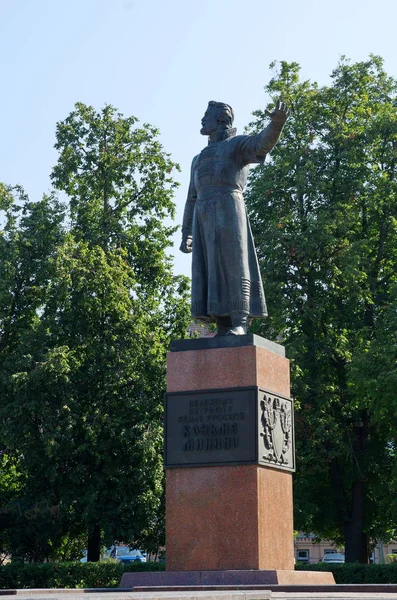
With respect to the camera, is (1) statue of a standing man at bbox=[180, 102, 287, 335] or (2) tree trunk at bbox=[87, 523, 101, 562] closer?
(1) statue of a standing man at bbox=[180, 102, 287, 335]

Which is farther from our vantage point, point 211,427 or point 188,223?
point 188,223

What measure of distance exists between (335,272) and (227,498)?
17.1 metres

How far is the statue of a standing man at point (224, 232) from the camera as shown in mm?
11891

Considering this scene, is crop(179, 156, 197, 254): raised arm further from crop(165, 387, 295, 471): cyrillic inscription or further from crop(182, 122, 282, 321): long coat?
crop(165, 387, 295, 471): cyrillic inscription

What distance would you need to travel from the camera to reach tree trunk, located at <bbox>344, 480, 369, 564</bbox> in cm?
2755

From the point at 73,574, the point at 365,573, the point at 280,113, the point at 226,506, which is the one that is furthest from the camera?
the point at 73,574

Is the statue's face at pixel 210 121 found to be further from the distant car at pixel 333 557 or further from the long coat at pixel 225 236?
the distant car at pixel 333 557

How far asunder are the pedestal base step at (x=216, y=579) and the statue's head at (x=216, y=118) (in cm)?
527

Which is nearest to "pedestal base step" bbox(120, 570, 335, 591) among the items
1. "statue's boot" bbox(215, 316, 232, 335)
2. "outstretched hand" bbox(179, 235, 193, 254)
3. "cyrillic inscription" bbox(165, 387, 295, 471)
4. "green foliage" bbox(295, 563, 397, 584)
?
"cyrillic inscription" bbox(165, 387, 295, 471)

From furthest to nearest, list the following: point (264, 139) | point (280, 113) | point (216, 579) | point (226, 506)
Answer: point (264, 139), point (280, 113), point (226, 506), point (216, 579)

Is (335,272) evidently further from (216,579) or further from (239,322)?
(216,579)

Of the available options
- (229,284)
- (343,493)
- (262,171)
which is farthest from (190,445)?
(262,171)

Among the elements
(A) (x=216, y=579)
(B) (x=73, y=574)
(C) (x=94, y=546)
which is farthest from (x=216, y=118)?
(C) (x=94, y=546)

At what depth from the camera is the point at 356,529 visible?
27703mm
